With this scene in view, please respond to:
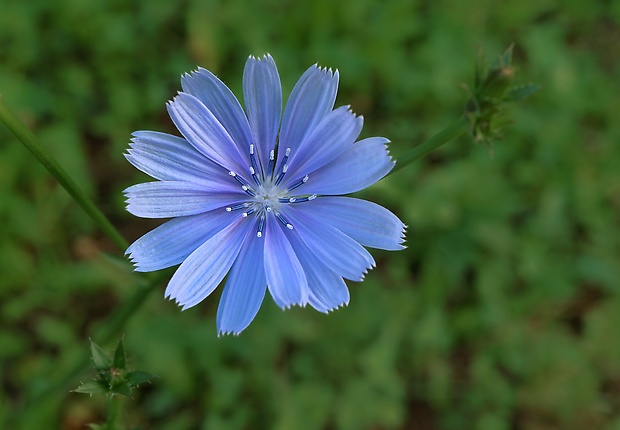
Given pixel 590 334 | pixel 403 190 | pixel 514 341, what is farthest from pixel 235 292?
pixel 590 334

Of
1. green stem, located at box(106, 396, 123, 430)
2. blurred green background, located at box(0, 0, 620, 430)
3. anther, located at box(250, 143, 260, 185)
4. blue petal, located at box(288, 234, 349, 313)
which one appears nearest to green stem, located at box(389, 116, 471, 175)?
blue petal, located at box(288, 234, 349, 313)

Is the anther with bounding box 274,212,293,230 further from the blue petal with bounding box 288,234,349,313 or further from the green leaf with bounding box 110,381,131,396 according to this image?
the green leaf with bounding box 110,381,131,396

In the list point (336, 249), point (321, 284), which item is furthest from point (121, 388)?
point (336, 249)

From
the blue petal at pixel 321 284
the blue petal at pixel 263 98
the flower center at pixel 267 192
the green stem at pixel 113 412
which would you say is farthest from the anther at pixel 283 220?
the green stem at pixel 113 412

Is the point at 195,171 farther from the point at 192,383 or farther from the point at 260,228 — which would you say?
the point at 192,383

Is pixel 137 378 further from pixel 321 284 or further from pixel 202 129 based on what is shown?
pixel 202 129

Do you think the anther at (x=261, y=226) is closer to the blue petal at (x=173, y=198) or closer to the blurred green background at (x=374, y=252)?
the blue petal at (x=173, y=198)
